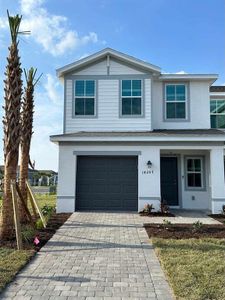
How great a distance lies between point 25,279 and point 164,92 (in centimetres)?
1171

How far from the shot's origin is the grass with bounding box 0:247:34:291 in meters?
5.29

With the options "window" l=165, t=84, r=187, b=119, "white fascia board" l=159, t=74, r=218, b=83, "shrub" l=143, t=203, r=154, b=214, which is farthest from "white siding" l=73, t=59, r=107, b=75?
"shrub" l=143, t=203, r=154, b=214

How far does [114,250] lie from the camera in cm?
725

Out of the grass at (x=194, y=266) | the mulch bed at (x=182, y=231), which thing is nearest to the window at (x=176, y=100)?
the mulch bed at (x=182, y=231)

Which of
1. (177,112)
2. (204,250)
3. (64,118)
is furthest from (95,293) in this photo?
(177,112)

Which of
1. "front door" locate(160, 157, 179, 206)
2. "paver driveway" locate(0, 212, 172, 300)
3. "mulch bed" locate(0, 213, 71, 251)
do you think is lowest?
"paver driveway" locate(0, 212, 172, 300)

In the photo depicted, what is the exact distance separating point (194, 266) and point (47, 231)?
4881mm

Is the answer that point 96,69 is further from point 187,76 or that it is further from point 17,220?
point 17,220

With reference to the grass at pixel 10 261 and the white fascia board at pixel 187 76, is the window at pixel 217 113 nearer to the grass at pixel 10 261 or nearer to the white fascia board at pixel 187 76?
the white fascia board at pixel 187 76

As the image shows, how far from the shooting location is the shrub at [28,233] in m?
7.87

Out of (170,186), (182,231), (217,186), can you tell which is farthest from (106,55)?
(182,231)

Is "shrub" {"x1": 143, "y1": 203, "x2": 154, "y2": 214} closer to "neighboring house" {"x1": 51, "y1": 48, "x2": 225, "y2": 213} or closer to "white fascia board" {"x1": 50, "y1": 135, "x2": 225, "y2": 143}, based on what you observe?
"neighboring house" {"x1": 51, "y1": 48, "x2": 225, "y2": 213}

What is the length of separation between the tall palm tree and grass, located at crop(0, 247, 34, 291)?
1.33m

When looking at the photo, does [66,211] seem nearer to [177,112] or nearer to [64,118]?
[64,118]
